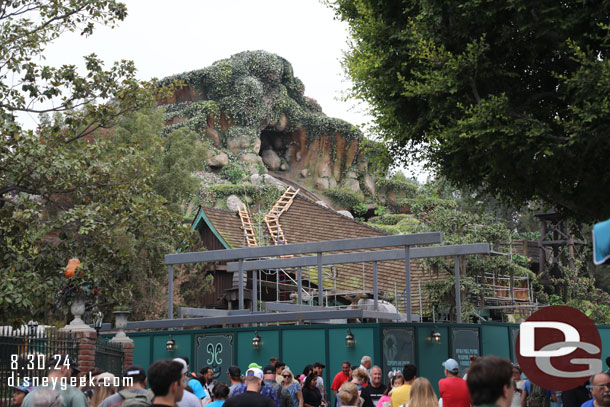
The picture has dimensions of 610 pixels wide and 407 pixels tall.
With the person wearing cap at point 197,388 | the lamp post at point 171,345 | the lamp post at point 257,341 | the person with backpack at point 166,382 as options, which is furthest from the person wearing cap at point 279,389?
the lamp post at point 171,345

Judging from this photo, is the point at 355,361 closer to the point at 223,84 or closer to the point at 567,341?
the point at 567,341

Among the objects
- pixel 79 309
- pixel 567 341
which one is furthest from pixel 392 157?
pixel 567 341

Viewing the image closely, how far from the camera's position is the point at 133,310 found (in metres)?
29.8

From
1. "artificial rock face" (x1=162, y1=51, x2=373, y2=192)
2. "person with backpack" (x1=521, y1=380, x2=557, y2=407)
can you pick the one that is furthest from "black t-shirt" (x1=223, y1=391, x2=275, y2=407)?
"artificial rock face" (x1=162, y1=51, x2=373, y2=192)

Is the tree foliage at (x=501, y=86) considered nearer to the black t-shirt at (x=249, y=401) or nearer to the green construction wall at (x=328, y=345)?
the green construction wall at (x=328, y=345)

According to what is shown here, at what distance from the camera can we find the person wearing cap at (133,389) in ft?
21.8

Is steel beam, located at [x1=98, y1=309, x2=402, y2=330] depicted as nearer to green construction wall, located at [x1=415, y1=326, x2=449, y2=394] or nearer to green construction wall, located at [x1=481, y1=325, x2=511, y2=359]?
green construction wall, located at [x1=415, y1=326, x2=449, y2=394]

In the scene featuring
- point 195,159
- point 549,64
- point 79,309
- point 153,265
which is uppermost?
point 195,159

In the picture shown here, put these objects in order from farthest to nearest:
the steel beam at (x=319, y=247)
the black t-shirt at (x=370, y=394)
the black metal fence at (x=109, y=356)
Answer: the black metal fence at (x=109, y=356)
the steel beam at (x=319, y=247)
the black t-shirt at (x=370, y=394)

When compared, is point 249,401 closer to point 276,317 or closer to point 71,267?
point 71,267

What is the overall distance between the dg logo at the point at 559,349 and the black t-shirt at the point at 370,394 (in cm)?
502

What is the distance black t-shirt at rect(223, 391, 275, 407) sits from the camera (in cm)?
729

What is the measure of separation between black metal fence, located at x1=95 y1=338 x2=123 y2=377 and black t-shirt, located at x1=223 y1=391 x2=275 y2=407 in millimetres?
9490

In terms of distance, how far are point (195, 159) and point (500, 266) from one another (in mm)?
16071
